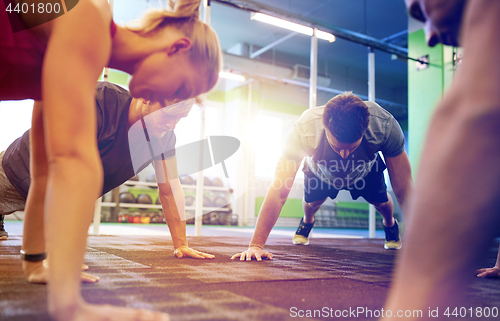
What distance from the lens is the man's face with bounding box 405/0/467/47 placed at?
627mm

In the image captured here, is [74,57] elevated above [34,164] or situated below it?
above

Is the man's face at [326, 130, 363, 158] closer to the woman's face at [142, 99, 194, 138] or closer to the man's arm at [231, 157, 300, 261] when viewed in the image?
the man's arm at [231, 157, 300, 261]

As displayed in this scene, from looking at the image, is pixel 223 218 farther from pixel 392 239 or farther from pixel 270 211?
pixel 270 211

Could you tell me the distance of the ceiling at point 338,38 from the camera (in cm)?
672

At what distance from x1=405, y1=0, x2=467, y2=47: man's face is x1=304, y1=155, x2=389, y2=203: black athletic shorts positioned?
2169 mm

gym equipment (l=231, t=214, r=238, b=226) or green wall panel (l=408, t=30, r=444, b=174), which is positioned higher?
green wall panel (l=408, t=30, r=444, b=174)

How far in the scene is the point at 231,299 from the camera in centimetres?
97

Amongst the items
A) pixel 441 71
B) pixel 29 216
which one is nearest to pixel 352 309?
pixel 29 216

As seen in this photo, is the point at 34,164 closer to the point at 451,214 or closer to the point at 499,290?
the point at 451,214

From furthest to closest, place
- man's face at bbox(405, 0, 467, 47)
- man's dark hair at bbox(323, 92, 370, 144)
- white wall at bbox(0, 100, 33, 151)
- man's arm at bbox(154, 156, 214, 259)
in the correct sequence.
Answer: white wall at bbox(0, 100, 33, 151) → man's dark hair at bbox(323, 92, 370, 144) → man's arm at bbox(154, 156, 214, 259) → man's face at bbox(405, 0, 467, 47)

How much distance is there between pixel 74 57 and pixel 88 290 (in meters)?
0.70

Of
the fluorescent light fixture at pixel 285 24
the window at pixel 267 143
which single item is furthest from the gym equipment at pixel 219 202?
the fluorescent light fixture at pixel 285 24

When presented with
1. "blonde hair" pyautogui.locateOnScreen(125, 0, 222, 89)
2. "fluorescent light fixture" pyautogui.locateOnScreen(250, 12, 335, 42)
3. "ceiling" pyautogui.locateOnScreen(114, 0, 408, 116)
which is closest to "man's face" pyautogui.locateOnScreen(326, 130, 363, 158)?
"blonde hair" pyautogui.locateOnScreen(125, 0, 222, 89)

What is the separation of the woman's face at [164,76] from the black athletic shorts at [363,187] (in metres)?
2.13
